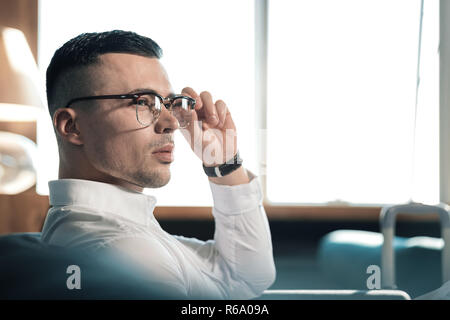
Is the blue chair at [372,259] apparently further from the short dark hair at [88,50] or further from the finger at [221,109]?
the short dark hair at [88,50]

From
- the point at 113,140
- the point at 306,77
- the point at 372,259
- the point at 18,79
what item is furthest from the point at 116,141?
the point at 372,259

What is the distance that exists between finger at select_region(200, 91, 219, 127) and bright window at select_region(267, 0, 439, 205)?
11cm

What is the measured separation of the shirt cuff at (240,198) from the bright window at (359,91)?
3 cm

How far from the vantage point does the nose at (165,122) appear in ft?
1.98

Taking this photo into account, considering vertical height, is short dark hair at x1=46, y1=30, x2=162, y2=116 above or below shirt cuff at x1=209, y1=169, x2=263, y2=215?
above

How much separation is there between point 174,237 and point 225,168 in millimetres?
139

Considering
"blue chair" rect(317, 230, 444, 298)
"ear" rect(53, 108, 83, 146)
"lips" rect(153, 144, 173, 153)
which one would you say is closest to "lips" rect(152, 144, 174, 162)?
"lips" rect(153, 144, 173, 153)

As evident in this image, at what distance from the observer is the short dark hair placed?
0.58 metres

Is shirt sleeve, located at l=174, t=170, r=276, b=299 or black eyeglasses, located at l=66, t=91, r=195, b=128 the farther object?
shirt sleeve, located at l=174, t=170, r=276, b=299

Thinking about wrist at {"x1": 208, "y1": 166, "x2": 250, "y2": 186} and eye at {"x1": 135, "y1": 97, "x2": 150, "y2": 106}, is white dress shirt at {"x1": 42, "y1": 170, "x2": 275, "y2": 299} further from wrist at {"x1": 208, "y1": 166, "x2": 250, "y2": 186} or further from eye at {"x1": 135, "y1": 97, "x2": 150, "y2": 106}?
eye at {"x1": 135, "y1": 97, "x2": 150, "y2": 106}

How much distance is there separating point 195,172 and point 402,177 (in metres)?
0.38

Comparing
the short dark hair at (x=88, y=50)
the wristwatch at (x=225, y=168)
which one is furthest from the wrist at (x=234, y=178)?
the short dark hair at (x=88, y=50)

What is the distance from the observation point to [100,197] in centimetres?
60

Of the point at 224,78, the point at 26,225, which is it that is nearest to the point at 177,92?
the point at 224,78
